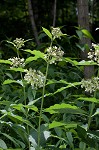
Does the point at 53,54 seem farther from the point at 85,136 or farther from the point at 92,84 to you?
the point at 85,136

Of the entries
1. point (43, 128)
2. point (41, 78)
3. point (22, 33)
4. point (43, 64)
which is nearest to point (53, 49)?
point (41, 78)

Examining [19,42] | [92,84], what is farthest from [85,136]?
[19,42]

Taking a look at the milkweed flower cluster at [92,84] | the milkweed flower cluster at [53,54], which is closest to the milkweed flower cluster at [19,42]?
the milkweed flower cluster at [53,54]

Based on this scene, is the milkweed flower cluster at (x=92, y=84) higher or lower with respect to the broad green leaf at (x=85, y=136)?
higher

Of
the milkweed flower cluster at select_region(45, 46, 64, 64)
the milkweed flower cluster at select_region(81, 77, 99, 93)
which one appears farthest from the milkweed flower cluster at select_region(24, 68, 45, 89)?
the milkweed flower cluster at select_region(81, 77, 99, 93)

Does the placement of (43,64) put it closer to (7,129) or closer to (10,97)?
(10,97)

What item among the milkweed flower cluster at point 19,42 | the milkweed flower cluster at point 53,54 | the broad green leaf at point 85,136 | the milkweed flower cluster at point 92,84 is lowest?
the broad green leaf at point 85,136

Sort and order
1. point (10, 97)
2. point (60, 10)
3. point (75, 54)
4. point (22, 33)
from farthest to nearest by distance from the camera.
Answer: point (60, 10) → point (22, 33) → point (75, 54) → point (10, 97)

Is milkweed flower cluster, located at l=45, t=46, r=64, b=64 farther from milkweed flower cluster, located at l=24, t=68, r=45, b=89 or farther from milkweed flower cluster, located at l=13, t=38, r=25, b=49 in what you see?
milkweed flower cluster, located at l=13, t=38, r=25, b=49

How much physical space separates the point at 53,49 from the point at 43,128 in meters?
0.38

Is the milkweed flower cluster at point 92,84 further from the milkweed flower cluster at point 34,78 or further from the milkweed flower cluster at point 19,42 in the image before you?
the milkweed flower cluster at point 19,42

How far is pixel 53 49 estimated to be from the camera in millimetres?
1642

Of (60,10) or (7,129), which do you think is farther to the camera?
(60,10)

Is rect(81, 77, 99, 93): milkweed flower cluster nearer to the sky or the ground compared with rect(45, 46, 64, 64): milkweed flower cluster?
nearer to the ground
